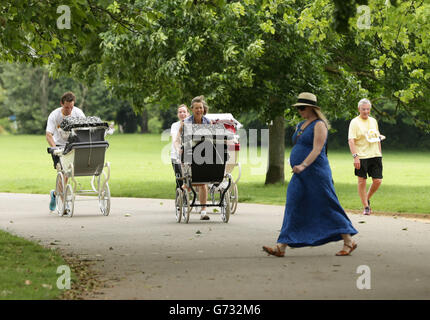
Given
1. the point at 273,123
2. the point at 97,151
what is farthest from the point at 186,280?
the point at 273,123

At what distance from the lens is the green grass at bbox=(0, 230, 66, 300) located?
24.2ft

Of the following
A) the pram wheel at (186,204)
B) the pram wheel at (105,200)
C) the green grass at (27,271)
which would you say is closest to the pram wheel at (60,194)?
the pram wheel at (105,200)

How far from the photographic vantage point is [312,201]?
32.9 feet

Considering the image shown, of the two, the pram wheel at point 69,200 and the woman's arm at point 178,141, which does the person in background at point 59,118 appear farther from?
the woman's arm at point 178,141

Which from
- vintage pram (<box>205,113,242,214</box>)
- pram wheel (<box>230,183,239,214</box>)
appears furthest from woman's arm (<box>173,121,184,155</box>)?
pram wheel (<box>230,183,239,214</box>)

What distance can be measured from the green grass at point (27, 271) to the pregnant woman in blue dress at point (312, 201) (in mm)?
2529

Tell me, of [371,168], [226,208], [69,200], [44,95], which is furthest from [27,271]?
[44,95]

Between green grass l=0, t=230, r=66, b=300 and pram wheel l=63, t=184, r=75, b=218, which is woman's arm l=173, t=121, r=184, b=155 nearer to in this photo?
pram wheel l=63, t=184, r=75, b=218

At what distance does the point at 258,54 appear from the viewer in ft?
71.7

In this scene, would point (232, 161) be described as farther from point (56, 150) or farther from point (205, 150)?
point (56, 150)

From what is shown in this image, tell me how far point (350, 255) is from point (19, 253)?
3.75m

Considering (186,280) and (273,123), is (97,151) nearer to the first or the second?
(186,280)

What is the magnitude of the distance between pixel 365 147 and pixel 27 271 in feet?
28.9

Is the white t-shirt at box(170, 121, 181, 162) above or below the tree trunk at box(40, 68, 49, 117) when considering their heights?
above
